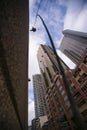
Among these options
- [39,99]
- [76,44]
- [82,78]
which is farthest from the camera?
[39,99]

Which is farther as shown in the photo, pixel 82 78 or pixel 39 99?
pixel 39 99

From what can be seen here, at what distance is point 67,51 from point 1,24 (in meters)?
110

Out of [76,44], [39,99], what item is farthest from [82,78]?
[39,99]

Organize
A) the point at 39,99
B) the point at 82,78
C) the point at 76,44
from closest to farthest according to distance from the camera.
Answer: the point at 82,78
the point at 76,44
the point at 39,99

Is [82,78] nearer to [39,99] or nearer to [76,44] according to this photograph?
[76,44]

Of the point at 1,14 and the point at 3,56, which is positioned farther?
the point at 3,56

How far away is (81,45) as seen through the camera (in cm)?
7712

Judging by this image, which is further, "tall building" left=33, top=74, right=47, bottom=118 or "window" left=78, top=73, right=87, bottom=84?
"tall building" left=33, top=74, right=47, bottom=118

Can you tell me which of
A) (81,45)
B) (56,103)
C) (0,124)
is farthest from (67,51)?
(0,124)

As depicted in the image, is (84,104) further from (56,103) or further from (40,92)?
(40,92)

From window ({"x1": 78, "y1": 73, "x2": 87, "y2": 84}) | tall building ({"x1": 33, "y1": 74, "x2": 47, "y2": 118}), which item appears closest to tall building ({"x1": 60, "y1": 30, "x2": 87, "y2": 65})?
window ({"x1": 78, "y1": 73, "x2": 87, "y2": 84})

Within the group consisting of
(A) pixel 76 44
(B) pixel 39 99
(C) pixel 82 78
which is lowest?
(C) pixel 82 78

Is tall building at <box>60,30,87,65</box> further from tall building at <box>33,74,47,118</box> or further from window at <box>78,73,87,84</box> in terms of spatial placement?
tall building at <box>33,74,47,118</box>

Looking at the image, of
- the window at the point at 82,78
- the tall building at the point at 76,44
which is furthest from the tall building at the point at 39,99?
the window at the point at 82,78
